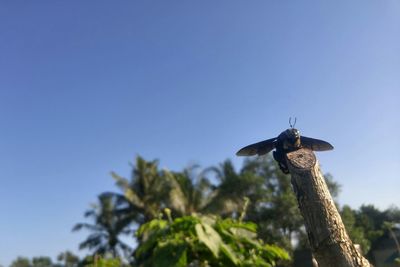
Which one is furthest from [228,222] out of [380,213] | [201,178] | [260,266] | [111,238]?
[380,213]

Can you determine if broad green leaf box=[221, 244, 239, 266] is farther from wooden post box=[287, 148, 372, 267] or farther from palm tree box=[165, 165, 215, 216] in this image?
palm tree box=[165, 165, 215, 216]

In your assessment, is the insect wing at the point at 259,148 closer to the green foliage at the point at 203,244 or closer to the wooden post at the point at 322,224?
the wooden post at the point at 322,224

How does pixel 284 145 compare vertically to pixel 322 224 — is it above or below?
above

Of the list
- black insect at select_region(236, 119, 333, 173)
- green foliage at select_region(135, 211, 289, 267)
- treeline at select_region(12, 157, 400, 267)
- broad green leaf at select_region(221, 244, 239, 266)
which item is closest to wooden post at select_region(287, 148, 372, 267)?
black insect at select_region(236, 119, 333, 173)

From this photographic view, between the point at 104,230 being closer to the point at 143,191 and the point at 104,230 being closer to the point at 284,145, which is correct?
the point at 143,191

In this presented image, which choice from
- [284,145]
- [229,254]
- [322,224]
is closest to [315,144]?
[284,145]

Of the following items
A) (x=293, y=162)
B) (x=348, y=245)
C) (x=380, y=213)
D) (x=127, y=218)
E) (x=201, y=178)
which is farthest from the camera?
(x=380, y=213)

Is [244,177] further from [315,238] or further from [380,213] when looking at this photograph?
[315,238]
